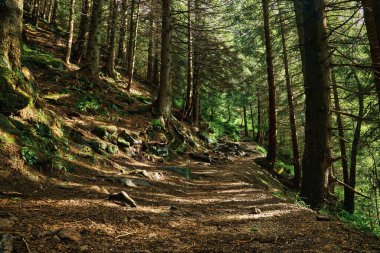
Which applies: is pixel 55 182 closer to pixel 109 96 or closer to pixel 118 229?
pixel 118 229

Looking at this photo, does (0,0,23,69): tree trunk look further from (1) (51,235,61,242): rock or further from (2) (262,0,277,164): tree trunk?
(2) (262,0,277,164): tree trunk

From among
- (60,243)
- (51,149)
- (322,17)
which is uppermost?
(322,17)

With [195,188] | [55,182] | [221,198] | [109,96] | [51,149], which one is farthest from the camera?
[109,96]

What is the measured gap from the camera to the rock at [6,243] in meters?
2.45

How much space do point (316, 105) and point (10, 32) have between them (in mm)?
6334

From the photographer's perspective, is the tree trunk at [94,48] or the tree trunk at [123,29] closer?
the tree trunk at [94,48]

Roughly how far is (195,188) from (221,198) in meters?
1.16

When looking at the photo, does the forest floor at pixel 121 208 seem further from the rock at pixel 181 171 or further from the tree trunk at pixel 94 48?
the tree trunk at pixel 94 48

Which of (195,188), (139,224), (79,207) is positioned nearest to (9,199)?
(79,207)

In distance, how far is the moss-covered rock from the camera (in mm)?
5336

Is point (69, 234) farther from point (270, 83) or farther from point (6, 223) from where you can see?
point (270, 83)

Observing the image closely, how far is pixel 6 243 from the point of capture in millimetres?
2551

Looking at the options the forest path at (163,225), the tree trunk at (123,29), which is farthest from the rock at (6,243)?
the tree trunk at (123,29)

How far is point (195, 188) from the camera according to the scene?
Result: 8.09 metres
